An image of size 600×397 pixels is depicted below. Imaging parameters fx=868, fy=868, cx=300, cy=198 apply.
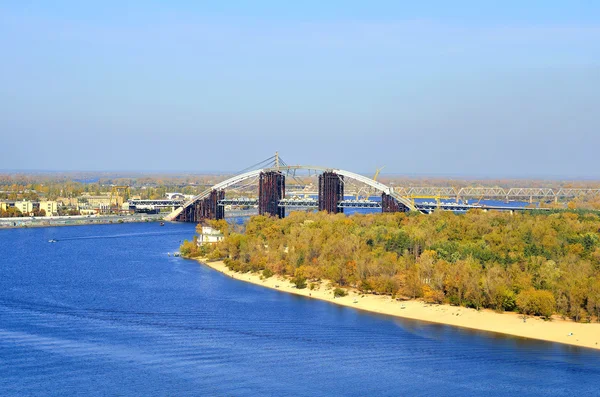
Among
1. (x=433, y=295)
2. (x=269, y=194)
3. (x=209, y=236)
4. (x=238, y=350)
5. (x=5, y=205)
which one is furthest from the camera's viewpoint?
(x=5, y=205)

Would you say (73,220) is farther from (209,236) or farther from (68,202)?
(209,236)

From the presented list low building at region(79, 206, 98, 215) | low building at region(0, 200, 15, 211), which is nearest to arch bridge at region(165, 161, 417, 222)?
low building at region(79, 206, 98, 215)

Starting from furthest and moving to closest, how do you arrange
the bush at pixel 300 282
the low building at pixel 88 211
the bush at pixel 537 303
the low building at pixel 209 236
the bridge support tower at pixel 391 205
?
the low building at pixel 88 211 → the bridge support tower at pixel 391 205 → the low building at pixel 209 236 → the bush at pixel 300 282 → the bush at pixel 537 303

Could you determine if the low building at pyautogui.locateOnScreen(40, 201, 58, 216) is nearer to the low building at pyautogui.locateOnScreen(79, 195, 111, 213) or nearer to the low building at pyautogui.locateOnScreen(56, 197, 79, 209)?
the low building at pyautogui.locateOnScreen(79, 195, 111, 213)

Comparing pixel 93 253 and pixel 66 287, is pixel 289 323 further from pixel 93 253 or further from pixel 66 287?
pixel 93 253

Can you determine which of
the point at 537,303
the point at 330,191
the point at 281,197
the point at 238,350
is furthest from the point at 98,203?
the point at 238,350

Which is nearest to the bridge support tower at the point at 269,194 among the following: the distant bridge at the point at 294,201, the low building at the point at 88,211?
the distant bridge at the point at 294,201

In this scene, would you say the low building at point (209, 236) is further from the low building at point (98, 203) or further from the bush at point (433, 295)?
the low building at point (98, 203)
